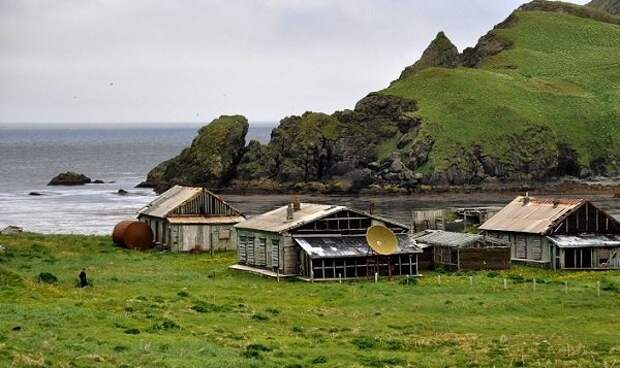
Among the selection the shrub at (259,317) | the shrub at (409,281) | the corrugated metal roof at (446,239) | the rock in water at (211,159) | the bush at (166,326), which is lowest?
the shrub at (409,281)

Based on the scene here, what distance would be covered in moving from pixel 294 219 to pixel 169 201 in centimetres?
2270

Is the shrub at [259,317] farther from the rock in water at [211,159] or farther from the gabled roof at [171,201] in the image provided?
the rock in water at [211,159]

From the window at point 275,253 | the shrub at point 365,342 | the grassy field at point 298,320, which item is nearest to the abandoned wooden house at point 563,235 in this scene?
the grassy field at point 298,320

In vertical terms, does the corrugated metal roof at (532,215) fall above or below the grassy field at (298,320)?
above

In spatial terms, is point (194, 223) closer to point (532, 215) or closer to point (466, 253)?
point (466, 253)

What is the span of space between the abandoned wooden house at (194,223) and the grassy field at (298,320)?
1548cm

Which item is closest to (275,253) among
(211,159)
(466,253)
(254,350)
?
(466,253)

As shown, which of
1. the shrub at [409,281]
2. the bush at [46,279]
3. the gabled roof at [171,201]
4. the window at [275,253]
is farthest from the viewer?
the gabled roof at [171,201]

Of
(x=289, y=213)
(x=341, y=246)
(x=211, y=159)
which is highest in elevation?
(x=211, y=159)

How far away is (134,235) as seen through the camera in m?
85.3

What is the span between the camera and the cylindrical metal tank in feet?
279

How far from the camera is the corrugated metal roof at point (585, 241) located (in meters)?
72.3

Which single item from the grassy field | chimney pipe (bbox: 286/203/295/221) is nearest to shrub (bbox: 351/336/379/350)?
the grassy field

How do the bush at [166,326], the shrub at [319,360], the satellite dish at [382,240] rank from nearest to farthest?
the shrub at [319,360]
the bush at [166,326]
the satellite dish at [382,240]
